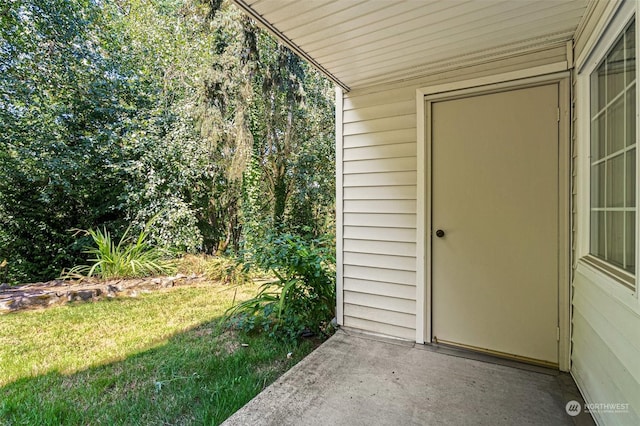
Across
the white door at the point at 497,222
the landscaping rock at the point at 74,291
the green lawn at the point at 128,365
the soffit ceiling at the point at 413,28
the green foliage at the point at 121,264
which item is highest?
the soffit ceiling at the point at 413,28

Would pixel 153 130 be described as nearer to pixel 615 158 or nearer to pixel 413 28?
pixel 413 28

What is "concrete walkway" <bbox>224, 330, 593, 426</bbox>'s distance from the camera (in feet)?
5.60

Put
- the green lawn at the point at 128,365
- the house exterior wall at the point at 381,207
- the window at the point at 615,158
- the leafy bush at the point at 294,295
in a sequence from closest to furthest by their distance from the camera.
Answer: the window at the point at 615,158
the green lawn at the point at 128,365
the house exterior wall at the point at 381,207
the leafy bush at the point at 294,295

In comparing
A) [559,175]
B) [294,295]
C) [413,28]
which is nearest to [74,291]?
[294,295]

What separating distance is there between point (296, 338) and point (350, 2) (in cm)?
252

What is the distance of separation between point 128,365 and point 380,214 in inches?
91.4

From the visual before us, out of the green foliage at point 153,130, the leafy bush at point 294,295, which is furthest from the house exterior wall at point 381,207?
the green foliage at point 153,130

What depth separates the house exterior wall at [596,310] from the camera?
4.06 ft

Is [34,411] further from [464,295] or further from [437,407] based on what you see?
[464,295]

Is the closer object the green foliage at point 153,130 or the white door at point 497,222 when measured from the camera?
the white door at point 497,222

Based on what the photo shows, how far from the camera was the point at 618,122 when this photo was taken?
1.50 metres

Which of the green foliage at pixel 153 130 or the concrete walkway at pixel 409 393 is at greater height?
the green foliage at pixel 153 130

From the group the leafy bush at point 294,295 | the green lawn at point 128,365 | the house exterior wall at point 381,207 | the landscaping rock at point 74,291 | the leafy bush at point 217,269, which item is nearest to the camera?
the green lawn at point 128,365

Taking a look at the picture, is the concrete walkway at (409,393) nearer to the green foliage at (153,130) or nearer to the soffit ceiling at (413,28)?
the soffit ceiling at (413,28)
